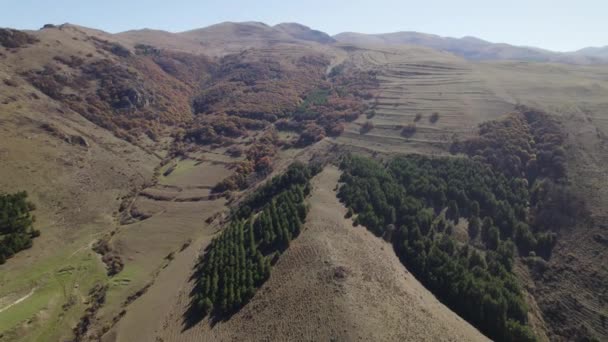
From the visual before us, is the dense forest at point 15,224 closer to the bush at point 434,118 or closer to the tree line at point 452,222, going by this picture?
the tree line at point 452,222

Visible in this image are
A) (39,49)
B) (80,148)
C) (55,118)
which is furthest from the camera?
(39,49)

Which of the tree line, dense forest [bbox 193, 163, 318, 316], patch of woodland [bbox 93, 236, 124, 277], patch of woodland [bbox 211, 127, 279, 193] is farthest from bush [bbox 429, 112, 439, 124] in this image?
patch of woodland [bbox 93, 236, 124, 277]

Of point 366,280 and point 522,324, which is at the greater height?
point 366,280

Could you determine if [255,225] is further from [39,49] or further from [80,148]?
[39,49]

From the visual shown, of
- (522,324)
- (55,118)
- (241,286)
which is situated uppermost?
(55,118)

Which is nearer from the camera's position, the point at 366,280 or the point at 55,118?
the point at 366,280

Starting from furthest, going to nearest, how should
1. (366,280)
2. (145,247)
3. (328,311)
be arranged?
(145,247) → (366,280) → (328,311)

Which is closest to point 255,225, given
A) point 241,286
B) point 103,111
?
point 241,286

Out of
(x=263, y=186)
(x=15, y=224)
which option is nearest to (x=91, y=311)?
(x=15, y=224)
